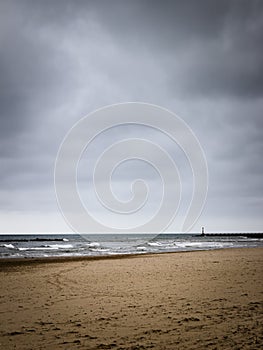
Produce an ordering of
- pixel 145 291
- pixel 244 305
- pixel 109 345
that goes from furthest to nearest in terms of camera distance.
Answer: pixel 145 291 < pixel 244 305 < pixel 109 345

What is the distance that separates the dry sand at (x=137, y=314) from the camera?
595cm

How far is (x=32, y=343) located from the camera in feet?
19.9

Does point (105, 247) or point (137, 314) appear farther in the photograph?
point (105, 247)

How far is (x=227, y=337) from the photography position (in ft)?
19.3

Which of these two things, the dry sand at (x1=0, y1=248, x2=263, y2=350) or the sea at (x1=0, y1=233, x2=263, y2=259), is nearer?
the dry sand at (x1=0, y1=248, x2=263, y2=350)

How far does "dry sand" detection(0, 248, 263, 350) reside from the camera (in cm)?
595

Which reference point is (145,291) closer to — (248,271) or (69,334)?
(69,334)

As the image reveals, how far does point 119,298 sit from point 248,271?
275 inches

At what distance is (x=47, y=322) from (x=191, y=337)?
134 inches

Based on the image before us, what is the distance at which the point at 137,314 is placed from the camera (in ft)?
25.7

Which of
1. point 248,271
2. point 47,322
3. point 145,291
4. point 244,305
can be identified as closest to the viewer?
point 47,322

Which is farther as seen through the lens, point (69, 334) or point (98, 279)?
point (98, 279)

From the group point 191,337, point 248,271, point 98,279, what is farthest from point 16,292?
point 248,271

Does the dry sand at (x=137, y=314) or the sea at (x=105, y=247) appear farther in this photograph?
the sea at (x=105, y=247)
